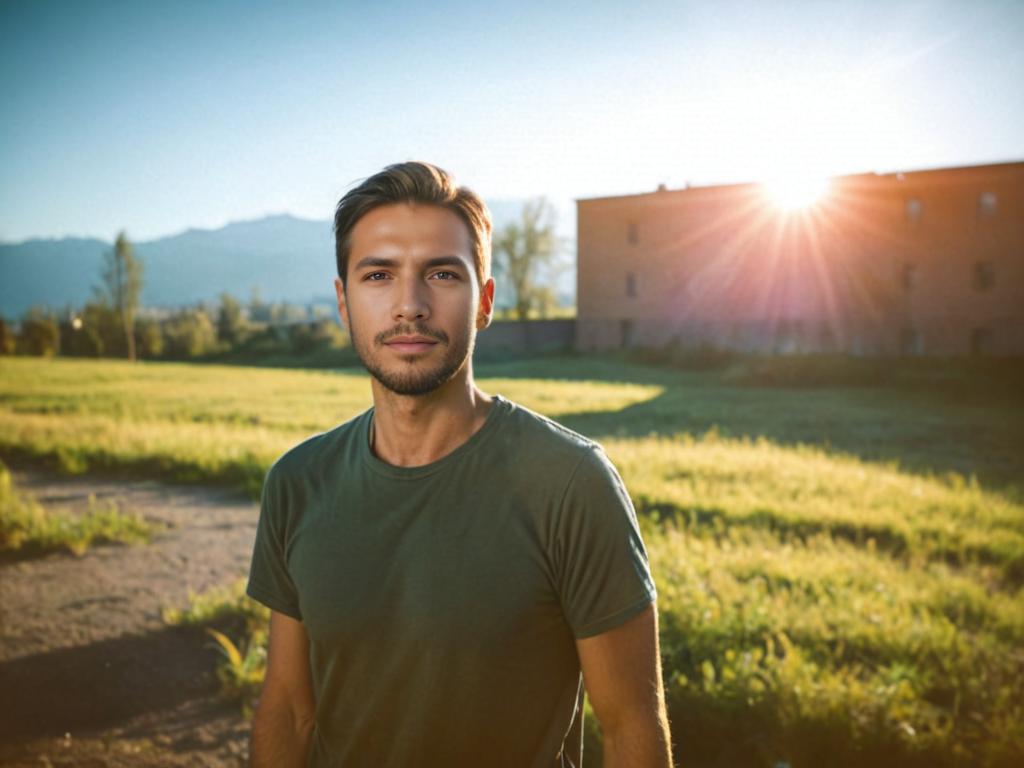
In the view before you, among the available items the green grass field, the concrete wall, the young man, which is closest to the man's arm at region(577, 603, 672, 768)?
the young man

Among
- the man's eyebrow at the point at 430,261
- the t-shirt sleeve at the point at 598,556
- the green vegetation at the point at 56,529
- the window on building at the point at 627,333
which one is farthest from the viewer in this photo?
the window on building at the point at 627,333

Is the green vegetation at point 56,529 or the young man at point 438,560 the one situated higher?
the young man at point 438,560

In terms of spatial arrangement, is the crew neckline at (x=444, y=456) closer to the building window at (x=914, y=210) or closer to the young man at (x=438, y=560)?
the young man at (x=438, y=560)

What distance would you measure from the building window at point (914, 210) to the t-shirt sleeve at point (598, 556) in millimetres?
42019

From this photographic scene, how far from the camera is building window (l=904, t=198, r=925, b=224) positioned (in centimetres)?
3638

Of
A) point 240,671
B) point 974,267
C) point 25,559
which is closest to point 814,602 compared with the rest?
point 240,671

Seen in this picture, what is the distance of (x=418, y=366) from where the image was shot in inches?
79.1

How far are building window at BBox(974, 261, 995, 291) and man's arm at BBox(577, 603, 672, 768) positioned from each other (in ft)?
135

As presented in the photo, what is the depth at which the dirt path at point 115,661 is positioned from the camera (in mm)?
3945

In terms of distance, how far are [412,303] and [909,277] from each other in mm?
41439

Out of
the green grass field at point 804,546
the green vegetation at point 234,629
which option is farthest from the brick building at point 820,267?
the green vegetation at point 234,629

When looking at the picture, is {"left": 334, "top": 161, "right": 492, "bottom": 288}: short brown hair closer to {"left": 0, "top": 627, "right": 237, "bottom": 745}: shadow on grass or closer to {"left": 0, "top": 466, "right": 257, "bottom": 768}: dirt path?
{"left": 0, "top": 466, "right": 257, "bottom": 768}: dirt path

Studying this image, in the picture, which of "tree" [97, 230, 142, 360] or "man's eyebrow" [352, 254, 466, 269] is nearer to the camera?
"man's eyebrow" [352, 254, 466, 269]

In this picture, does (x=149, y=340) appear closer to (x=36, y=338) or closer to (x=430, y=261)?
(x=36, y=338)
